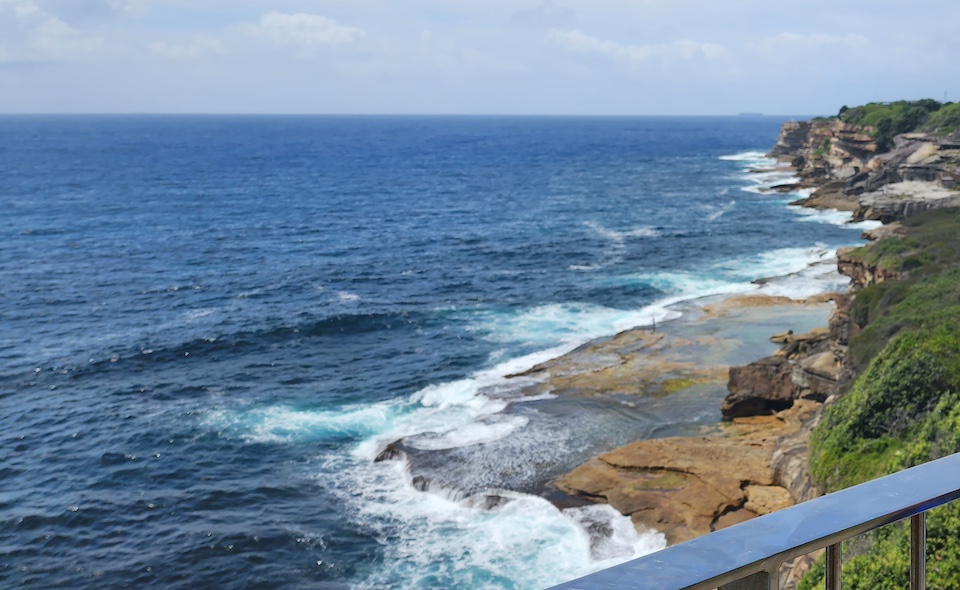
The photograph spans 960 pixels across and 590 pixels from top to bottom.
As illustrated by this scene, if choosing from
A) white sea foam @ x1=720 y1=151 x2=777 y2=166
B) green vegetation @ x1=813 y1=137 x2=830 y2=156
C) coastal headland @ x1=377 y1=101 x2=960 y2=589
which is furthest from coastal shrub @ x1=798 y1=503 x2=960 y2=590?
white sea foam @ x1=720 y1=151 x2=777 y2=166

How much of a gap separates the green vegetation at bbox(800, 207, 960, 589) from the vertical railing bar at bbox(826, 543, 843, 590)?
25.0 ft

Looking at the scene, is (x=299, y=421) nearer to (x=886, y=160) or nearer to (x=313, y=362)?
(x=313, y=362)

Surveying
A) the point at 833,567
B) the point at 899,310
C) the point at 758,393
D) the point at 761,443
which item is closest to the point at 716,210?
the point at 758,393

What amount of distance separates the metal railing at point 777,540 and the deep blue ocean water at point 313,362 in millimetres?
19645

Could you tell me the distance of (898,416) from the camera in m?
20.2

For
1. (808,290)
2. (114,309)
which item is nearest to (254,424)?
(114,309)

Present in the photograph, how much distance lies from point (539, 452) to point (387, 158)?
128 metres

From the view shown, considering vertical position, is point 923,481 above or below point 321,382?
above

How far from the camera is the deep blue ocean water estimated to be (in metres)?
24.2

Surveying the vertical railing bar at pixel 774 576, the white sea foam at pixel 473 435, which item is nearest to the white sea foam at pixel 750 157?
the white sea foam at pixel 473 435

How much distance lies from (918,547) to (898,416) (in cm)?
1893

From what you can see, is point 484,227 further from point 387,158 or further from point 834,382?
point 387,158

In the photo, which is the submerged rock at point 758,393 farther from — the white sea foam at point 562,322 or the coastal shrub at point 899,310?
the white sea foam at point 562,322

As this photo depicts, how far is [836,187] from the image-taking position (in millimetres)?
79875
